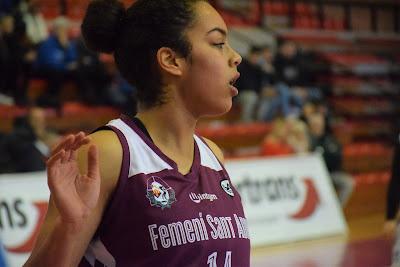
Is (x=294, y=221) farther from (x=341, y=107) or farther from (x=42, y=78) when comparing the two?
(x=341, y=107)

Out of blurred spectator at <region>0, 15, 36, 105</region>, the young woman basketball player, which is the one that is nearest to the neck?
the young woman basketball player

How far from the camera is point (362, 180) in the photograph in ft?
37.7

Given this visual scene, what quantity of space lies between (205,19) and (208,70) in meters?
0.15

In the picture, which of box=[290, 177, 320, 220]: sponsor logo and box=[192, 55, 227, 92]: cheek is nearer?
box=[192, 55, 227, 92]: cheek

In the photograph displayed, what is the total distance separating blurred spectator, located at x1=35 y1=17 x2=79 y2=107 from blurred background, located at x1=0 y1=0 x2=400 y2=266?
15 mm

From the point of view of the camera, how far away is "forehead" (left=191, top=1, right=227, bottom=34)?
2.05 m

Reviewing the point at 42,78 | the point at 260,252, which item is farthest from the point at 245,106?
the point at 260,252

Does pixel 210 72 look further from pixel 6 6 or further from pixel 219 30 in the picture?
pixel 6 6

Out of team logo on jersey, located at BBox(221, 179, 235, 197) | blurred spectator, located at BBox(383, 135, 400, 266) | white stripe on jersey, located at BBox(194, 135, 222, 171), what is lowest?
blurred spectator, located at BBox(383, 135, 400, 266)

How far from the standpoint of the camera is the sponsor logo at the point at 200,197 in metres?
1.99

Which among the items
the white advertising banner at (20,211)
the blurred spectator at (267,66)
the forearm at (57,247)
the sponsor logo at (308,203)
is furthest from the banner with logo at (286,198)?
the forearm at (57,247)

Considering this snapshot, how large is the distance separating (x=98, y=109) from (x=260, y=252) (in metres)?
Answer: 4.30

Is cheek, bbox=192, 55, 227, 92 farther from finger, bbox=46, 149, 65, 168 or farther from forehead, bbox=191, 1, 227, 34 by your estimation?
finger, bbox=46, 149, 65, 168

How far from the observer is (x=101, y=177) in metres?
1.86
